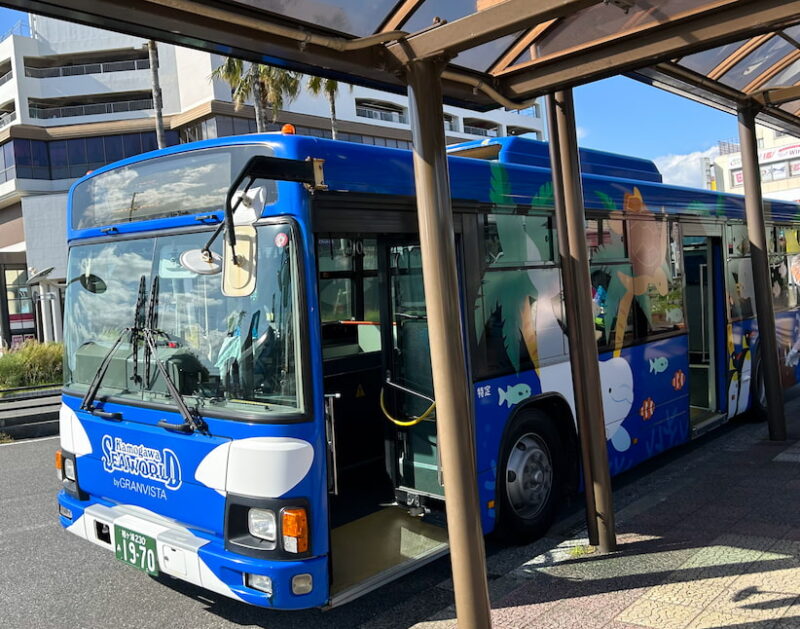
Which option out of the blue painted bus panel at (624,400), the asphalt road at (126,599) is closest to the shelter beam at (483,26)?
the blue painted bus panel at (624,400)

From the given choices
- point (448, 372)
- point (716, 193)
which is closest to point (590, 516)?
point (448, 372)

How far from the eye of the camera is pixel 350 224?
430cm

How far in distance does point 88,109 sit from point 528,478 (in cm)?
4257

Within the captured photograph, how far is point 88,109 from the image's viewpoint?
41625 millimetres

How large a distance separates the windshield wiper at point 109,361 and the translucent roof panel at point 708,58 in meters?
4.46

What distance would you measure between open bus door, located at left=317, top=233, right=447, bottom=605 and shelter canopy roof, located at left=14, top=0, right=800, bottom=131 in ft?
4.11

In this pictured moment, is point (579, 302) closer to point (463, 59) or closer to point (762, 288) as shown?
point (463, 59)

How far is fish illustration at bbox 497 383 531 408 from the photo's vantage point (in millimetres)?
5254

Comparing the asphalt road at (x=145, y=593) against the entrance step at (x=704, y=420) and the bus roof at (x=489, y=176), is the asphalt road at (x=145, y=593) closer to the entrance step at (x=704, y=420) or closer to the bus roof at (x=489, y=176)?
the entrance step at (x=704, y=420)

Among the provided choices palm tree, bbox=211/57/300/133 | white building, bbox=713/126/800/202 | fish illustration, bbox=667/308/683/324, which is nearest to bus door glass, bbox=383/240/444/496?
fish illustration, bbox=667/308/683/324

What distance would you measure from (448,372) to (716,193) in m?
6.19

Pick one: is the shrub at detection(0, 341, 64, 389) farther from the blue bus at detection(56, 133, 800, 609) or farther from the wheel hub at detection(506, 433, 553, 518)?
the wheel hub at detection(506, 433, 553, 518)

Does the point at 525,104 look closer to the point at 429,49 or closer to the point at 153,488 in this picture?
the point at 429,49

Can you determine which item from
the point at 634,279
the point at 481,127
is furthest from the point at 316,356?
the point at 481,127
